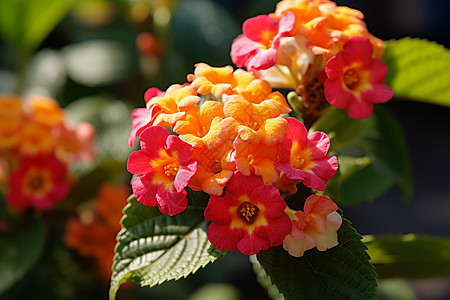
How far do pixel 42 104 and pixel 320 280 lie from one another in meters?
0.60

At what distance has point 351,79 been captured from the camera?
527 mm

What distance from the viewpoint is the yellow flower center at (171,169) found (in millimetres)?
463

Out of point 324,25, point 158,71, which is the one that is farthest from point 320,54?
point 158,71

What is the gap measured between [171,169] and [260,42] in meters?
0.18

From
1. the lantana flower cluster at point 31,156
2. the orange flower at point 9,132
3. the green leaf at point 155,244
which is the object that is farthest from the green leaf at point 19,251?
the green leaf at point 155,244

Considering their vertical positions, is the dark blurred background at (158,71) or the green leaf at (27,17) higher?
the green leaf at (27,17)

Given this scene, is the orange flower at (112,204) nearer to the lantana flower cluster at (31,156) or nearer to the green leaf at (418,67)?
the lantana flower cluster at (31,156)

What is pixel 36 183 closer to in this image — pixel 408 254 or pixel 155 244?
pixel 155 244

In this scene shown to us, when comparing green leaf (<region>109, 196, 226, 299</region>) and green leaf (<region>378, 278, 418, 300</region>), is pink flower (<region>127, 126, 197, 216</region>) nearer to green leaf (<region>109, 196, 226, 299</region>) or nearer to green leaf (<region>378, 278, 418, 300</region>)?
green leaf (<region>109, 196, 226, 299</region>)

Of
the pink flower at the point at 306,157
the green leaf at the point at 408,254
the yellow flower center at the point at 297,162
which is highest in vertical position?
the pink flower at the point at 306,157

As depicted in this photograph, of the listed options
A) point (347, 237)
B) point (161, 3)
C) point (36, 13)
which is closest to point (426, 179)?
point (161, 3)

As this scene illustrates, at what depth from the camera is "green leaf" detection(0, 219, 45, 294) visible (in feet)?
2.48

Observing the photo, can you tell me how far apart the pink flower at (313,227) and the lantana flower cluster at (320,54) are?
0.11 meters

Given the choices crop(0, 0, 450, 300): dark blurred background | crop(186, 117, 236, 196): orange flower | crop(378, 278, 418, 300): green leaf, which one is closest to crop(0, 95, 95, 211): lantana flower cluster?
crop(0, 0, 450, 300): dark blurred background
